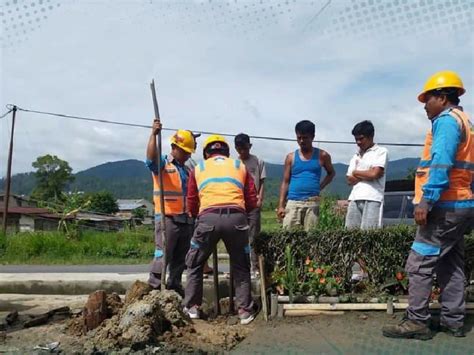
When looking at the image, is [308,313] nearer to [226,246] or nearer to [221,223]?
[226,246]

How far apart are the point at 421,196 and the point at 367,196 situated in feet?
5.59

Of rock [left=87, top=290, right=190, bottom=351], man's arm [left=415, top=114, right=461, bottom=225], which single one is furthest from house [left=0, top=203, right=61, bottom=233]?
man's arm [left=415, top=114, right=461, bottom=225]

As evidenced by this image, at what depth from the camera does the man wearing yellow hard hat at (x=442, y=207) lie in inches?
156

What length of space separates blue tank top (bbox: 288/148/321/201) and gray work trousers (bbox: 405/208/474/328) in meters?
1.94

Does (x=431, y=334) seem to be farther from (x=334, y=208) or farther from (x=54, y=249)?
(x=54, y=249)

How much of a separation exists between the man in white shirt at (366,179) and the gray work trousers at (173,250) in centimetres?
189

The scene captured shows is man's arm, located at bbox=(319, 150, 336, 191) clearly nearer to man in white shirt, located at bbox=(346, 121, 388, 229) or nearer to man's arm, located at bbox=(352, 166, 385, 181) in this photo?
man in white shirt, located at bbox=(346, 121, 388, 229)

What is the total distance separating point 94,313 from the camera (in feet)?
14.7

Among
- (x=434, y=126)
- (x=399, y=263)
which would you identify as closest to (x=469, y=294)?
(x=399, y=263)

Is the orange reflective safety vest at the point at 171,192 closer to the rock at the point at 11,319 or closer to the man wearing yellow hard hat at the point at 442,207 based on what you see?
the rock at the point at 11,319

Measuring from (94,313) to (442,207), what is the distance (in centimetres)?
313

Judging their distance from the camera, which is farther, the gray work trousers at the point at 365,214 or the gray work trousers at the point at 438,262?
the gray work trousers at the point at 365,214

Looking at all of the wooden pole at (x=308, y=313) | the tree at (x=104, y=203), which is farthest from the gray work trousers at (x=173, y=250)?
the tree at (x=104, y=203)

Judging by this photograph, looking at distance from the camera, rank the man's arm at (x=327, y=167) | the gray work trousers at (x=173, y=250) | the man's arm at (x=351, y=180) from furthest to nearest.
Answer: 1. the man's arm at (x=327, y=167)
2. the man's arm at (x=351, y=180)
3. the gray work trousers at (x=173, y=250)
